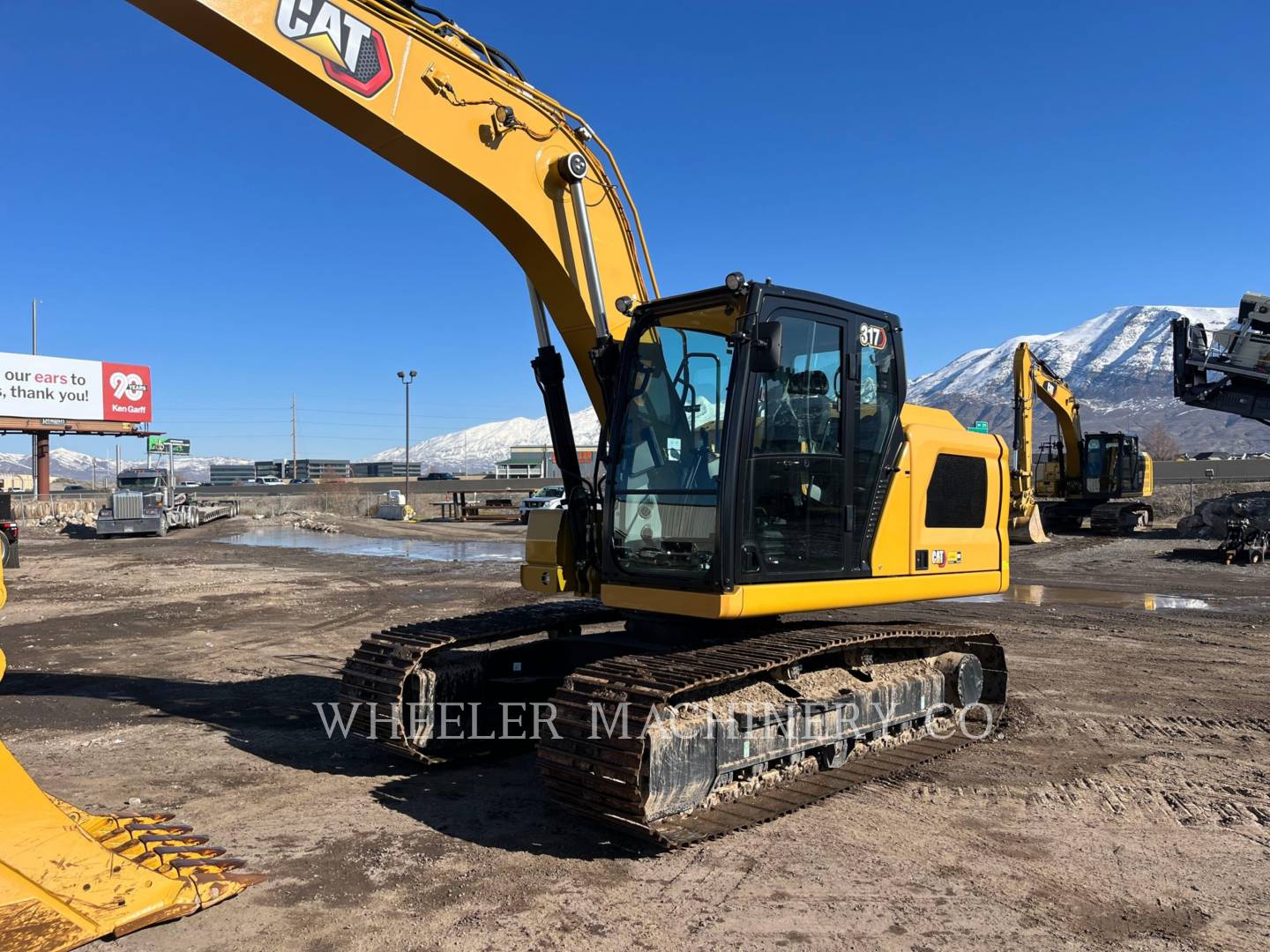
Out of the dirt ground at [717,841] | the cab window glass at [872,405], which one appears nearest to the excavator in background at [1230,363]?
the dirt ground at [717,841]

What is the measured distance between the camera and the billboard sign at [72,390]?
51938 mm

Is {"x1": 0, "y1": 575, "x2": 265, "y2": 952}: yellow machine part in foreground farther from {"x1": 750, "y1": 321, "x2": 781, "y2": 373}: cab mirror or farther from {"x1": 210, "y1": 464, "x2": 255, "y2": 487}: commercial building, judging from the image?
{"x1": 210, "y1": 464, "x2": 255, "y2": 487}: commercial building

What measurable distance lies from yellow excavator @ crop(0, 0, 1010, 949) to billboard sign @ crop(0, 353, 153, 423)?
56.1m

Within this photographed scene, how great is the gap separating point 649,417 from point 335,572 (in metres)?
14.9

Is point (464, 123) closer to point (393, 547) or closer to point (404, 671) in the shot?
point (404, 671)

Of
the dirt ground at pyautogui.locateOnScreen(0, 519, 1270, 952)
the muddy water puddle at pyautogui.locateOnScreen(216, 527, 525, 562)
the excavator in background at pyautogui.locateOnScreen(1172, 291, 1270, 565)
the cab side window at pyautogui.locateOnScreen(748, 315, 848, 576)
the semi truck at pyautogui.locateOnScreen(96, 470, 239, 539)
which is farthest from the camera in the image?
the semi truck at pyautogui.locateOnScreen(96, 470, 239, 539)

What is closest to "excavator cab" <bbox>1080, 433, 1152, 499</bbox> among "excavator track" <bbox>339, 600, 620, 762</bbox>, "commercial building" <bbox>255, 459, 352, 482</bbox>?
"excavator track" <bbox>339, 600, 620, 762</bbox>

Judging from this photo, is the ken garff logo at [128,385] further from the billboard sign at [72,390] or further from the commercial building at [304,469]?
the commercial building at [304,469]

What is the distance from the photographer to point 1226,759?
6.38 m

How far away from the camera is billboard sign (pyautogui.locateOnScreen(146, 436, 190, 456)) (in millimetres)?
47688

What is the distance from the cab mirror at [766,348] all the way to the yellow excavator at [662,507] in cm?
1

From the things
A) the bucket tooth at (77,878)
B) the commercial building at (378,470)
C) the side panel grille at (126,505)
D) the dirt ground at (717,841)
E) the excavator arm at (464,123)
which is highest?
the commercial building at (378,470)

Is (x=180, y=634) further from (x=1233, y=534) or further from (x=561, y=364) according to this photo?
(x=1233, y=534)

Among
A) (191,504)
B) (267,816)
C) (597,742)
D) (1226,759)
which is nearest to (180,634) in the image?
(267,816)
